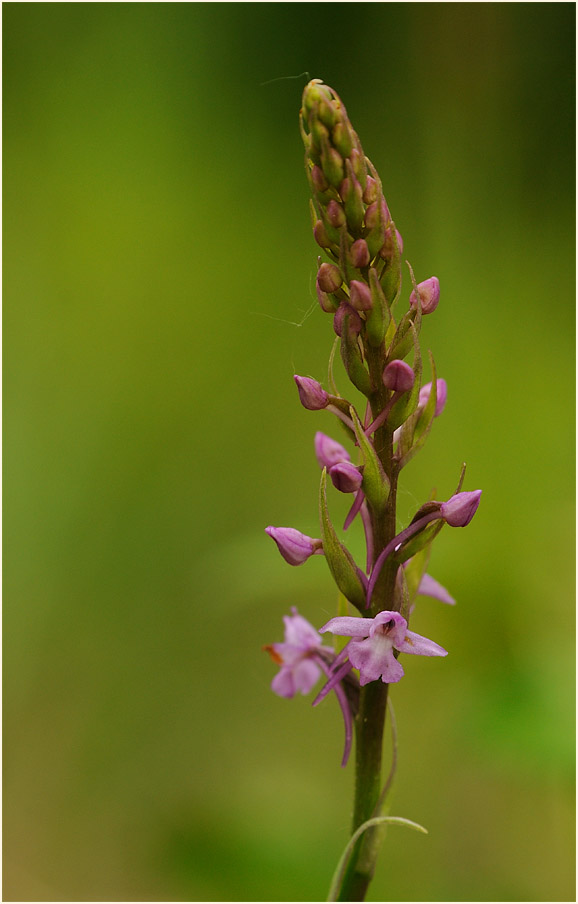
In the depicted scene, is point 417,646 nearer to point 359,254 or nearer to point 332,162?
point 359,254

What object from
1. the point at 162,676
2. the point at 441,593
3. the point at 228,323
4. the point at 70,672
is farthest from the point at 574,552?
the point at 228,323

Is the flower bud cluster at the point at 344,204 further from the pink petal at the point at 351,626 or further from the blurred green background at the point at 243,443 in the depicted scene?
the blurred green background at the point at 243,443

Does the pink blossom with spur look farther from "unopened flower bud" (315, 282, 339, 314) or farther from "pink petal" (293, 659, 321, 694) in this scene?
"unopened flower bud" (315, 282, 339, 314)

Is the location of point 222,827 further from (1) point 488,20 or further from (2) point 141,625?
(1) point 488,20

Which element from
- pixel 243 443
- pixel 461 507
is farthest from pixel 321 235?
pixel 243 443

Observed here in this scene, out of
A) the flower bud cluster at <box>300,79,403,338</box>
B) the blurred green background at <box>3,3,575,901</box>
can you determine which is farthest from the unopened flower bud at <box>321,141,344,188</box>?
the blurred green background at <box>3,3,575,901</box>

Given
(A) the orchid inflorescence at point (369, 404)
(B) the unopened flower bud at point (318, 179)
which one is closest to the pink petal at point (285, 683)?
(A) the orchid inflorescence at point (369, 404)
